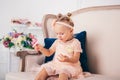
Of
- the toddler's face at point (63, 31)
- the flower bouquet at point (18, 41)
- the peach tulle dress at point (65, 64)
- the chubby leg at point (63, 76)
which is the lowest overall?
the flower bouquet at point (18, 41)

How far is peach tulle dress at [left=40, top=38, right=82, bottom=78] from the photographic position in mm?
1794

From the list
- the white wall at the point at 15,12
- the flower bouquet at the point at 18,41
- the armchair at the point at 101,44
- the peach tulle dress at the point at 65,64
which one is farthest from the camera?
the white wall at the point at 15,12

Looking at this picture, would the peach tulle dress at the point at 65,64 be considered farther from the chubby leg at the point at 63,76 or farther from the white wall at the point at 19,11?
the white wall at the point at 19,11

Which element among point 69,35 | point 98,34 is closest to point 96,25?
point 98,34

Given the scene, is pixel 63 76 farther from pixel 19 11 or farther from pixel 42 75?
pixel 19 11

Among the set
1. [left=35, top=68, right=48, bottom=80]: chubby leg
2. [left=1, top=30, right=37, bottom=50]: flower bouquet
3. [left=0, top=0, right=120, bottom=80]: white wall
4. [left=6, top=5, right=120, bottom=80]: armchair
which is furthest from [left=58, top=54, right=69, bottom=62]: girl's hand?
[left=0, top=0, right=120, bottom=80]: white wall

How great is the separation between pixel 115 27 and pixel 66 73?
625mm

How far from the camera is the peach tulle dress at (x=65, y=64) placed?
1.79 meters

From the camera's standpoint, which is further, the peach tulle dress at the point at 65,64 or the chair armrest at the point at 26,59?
the chair armrest at the point at 26,59

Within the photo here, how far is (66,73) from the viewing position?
1749mm

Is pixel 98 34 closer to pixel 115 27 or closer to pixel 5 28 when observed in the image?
pixel 115 27

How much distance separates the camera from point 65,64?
182 centimetres

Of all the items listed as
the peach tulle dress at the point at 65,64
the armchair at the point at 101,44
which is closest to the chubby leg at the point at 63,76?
the peach tulle dress at the point at 65,64

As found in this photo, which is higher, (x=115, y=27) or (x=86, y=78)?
(x=115, y=27)
